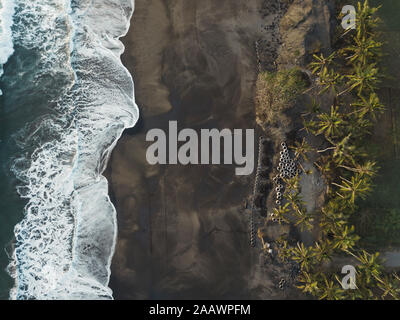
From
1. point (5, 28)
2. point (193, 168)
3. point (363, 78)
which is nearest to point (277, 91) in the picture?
point (363, 78)

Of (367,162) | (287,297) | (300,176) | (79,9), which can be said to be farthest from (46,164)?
(367,162)

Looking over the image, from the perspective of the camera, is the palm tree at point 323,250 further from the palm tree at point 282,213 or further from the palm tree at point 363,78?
the palm tree at point 363,78

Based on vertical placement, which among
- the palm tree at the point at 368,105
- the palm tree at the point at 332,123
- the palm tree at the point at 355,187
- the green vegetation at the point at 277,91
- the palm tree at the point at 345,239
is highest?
the green vegetation at the point at 277,91

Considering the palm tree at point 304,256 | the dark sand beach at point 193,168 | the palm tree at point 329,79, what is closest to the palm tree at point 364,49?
the palm tree at point 329,79

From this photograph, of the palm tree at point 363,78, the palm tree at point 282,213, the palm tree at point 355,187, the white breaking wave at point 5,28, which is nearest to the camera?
the palm tree at point 363,78

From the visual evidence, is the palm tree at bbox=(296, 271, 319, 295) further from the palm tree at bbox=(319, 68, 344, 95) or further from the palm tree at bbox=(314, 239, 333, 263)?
the palm tree at bbox=(319, 68, 344, 95)

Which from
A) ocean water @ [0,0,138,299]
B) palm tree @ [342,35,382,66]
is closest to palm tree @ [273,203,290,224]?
palm tree @ [342,35,382,66]
